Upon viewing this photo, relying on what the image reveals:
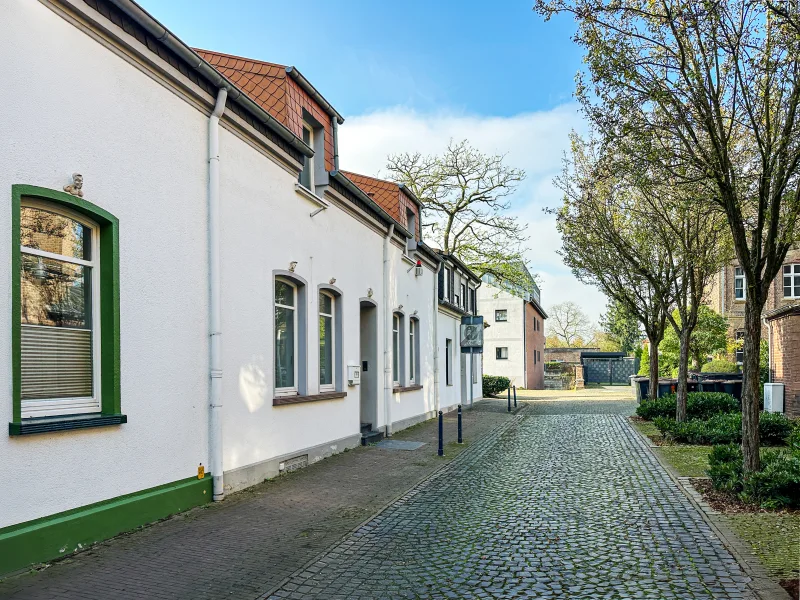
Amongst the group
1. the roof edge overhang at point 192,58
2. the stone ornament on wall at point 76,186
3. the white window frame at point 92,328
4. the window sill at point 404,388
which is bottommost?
the window sill at point 404,388

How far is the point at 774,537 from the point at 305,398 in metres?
6.84

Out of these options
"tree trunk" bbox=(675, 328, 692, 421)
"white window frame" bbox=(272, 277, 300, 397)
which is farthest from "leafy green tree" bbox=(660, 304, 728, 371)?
"white window frame" bbox=(272, 277, 300, 397)

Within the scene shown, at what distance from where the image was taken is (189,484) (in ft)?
25.7

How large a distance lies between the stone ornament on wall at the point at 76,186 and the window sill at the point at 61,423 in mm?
2005

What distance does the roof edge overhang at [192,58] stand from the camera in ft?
22.1

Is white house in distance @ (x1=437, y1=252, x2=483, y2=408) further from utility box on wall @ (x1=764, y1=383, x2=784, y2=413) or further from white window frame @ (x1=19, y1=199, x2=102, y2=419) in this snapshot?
white window frame @ (x1=19, y1=199, x2=102, y2=419)

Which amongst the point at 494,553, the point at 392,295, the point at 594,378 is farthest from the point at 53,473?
the point at 594,378

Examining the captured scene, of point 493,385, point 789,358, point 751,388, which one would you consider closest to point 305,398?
point 751,388

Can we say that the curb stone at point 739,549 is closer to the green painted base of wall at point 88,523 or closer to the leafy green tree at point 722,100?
the leafy green tree at point 722,100

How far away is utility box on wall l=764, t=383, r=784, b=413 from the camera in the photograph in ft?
60.6

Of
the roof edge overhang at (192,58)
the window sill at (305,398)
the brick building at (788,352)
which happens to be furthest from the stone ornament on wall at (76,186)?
the brick building at (788,352)

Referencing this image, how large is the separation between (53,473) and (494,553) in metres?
3.93

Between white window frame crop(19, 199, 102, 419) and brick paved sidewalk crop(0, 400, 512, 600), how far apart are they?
4.14 feet

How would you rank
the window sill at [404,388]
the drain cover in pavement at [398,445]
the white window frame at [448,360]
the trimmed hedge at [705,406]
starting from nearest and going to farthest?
the drain cover in pavement at [398,445] → the window sill at [404,388] → the trimmed hedge at [705,406] → the white window frame at [448,360]
